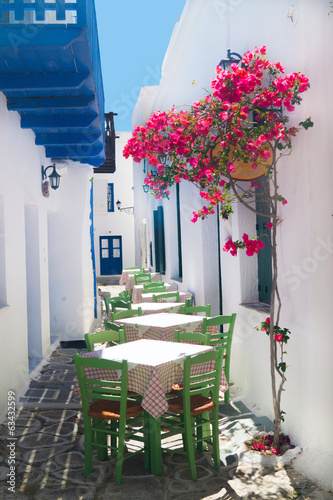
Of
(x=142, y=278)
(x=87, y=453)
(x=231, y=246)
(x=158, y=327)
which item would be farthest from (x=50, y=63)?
(x=142, y=278)

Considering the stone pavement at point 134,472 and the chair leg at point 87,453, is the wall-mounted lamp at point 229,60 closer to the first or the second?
the stone pavement at point 134,472

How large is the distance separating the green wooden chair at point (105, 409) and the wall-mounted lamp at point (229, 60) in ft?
10.9

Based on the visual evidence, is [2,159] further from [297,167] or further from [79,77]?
[297,167]

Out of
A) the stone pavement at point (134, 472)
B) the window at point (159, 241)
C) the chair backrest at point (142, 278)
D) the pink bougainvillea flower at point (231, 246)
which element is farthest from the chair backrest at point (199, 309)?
the window at point (159, 241)

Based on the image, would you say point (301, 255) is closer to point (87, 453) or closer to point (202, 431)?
point (202, 431)

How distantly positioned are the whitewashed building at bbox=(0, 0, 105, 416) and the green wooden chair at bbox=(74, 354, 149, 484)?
164 cm

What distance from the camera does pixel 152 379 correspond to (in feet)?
12.1

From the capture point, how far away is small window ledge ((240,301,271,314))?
5.18m

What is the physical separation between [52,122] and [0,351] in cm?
288

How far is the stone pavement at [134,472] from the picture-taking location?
3.44 m

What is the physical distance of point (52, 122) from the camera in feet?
20.4

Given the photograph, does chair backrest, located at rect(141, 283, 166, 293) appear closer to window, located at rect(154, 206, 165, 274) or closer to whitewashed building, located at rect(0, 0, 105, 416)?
whitewashed building, located at rect(0, 0, 105, 416)

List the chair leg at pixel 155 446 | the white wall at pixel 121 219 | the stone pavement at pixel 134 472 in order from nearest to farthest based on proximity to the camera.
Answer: the stone pavement at pixel 134 472
the chair leg at pixel 155 446
the white wall at pixel 121 219

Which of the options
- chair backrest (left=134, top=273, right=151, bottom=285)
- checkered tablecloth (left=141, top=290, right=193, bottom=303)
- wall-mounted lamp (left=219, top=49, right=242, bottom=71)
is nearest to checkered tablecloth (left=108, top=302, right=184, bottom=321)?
checkered tablecloth (left=141, top=290, right=193, bottom=303)
